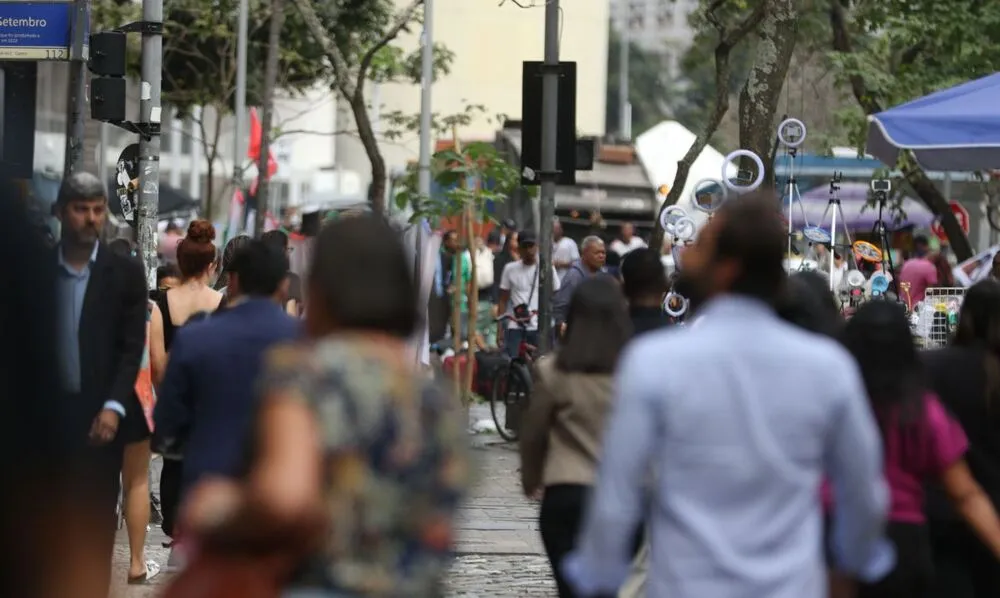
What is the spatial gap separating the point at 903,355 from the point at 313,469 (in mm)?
2540

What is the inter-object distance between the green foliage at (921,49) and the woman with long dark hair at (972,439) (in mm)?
14553

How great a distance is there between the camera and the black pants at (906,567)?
18.4ft

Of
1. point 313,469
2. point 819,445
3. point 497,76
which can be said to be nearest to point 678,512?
point 819,445

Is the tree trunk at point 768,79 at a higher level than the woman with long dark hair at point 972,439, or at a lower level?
higher

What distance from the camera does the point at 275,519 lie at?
11.2ft

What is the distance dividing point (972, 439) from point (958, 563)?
40cm

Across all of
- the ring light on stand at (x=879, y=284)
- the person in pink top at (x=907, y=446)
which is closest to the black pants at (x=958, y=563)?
the person in pink top at (x=907, y=446)

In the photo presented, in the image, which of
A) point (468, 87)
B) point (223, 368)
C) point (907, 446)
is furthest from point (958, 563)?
point (468, 87)

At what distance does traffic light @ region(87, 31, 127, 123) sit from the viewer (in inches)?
563

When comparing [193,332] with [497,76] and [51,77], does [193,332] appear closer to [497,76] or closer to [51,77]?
[51,77]

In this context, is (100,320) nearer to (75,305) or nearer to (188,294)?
(75,305)

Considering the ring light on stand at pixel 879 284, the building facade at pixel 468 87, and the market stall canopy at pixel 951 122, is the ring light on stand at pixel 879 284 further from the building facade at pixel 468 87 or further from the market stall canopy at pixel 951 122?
the building facade at pixel 468 87

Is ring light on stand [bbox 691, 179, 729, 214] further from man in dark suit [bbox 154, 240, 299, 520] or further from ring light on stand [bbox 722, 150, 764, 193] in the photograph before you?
man in dark suit [bbox 154, 240, 299, 520]

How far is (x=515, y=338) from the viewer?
1902 cm
